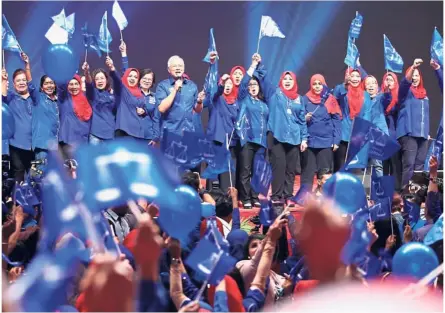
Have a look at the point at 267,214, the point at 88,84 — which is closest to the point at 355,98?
the point at 88,84

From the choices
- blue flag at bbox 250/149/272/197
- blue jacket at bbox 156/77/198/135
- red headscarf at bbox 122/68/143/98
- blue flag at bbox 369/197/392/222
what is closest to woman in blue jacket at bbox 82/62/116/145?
red headscarf at bbox 122/68/143/98

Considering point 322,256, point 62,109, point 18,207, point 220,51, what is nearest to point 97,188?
point 322,256

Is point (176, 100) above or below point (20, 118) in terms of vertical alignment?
above

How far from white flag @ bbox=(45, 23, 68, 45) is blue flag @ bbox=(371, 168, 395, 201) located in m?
2.40

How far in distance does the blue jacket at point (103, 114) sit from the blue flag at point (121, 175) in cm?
354

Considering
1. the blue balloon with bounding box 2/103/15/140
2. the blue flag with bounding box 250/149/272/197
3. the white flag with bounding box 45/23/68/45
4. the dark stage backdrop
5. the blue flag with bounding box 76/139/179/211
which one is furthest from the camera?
the dark stage backdrop

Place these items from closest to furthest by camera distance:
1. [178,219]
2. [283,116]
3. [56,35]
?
[178,219], [56,35], [283,116]

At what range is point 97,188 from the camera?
2.25 metres

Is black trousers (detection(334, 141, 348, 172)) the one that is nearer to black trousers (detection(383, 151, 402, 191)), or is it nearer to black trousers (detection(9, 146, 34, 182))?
black trousers (detection(383, 151, 402, 191))

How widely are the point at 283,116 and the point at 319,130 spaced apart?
1.12ft

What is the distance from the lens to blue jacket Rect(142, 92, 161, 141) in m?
6.10

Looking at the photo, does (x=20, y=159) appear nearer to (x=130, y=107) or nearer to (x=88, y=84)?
(x=88, y=84)

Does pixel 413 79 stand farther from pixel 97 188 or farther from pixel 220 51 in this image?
pixel 97 188

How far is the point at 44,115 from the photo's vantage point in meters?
5.84
